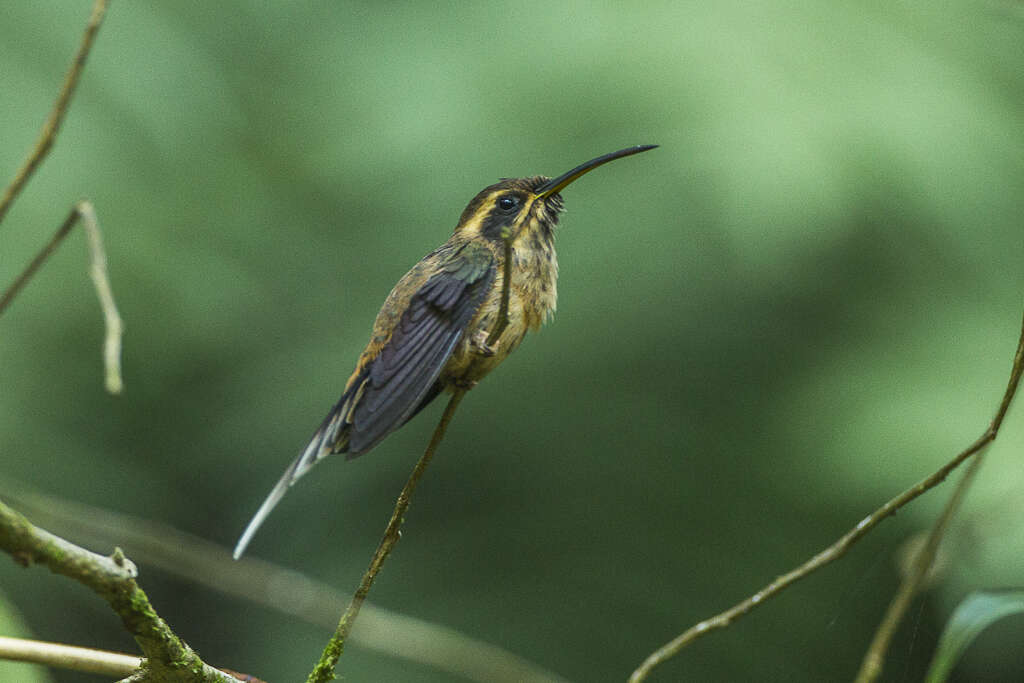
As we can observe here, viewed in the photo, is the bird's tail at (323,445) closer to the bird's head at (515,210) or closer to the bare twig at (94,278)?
the bird's head at (515,210)

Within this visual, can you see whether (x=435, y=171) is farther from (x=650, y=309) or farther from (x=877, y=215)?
(x=877, y=215)

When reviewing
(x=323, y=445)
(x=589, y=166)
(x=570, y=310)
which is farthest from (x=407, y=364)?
(x=570, y=310)

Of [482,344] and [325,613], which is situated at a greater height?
[482,344]

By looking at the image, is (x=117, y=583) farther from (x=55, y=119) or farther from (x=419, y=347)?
(x=419, y=347)

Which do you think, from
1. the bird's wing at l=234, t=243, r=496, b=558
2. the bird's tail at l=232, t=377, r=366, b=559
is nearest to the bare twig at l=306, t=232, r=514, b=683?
the bird's wing at l=234, t=243, r=496, b=558

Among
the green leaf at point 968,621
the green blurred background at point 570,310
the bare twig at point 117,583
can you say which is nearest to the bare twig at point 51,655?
the bare twig at point 117,583

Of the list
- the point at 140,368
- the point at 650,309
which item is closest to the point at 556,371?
the point at 650,309
